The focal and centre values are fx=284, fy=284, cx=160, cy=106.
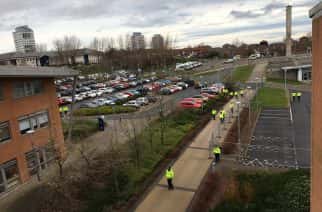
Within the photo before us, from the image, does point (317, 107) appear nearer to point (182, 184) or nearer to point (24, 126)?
point (182, 184)

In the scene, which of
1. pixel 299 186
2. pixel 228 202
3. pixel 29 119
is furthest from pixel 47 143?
pixel 299 186

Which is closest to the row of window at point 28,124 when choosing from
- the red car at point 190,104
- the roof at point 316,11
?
the roof at point 316,11

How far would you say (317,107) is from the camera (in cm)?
566

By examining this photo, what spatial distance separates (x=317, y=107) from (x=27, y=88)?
16419 millimetres

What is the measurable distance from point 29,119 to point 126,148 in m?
6.52

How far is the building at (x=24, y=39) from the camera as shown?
100 metres

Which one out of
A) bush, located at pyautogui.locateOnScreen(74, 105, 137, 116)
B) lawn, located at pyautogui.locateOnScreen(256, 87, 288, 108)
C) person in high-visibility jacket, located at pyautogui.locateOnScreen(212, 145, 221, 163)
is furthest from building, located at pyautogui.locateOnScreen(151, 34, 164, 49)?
person in high-visibility jacket, located at pyautogui.locateOnScreen(212, 145, 221, 163)

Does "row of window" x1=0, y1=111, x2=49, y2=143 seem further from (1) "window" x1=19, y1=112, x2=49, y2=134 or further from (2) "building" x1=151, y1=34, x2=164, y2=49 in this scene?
(2) "building" x1=151, y1=34, x2=164, y2=49

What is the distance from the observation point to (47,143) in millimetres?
18812

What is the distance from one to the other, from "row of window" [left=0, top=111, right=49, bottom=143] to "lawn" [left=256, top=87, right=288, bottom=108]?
26205 millimetres

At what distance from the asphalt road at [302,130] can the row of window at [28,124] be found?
16.4m

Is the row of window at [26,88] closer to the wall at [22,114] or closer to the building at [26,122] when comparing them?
the building at [26,122]

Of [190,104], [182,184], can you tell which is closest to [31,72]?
[182,184]

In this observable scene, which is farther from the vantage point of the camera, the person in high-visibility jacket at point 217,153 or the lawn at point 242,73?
the lawn at point 242,73
